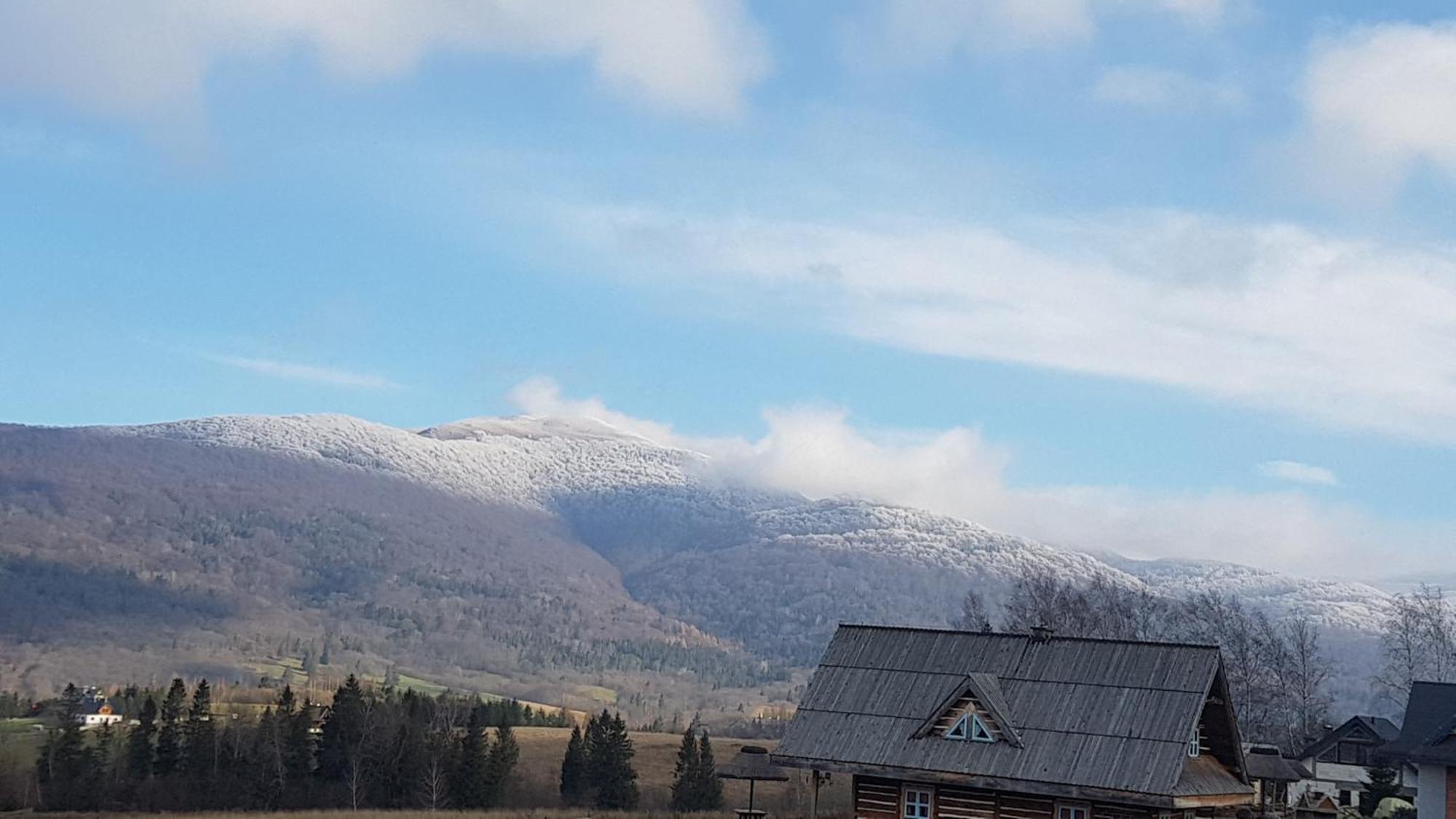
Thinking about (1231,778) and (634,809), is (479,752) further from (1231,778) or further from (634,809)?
(1231,778)

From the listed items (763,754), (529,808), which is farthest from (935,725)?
(529,808)

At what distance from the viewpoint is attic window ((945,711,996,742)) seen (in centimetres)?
4550

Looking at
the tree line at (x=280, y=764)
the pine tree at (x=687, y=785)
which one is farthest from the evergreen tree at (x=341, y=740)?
the pine tree at (x=687, y=785)

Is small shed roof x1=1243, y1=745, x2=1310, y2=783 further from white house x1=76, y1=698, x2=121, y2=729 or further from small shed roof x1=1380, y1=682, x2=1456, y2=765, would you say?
white house x1=76, y1=698, x2=121, y2=729

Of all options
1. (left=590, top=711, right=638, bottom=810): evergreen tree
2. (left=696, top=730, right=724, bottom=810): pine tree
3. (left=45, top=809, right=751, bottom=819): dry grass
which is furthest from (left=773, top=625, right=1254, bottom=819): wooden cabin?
(left=590, top=711, right=638, bottom=810): evergreen tree

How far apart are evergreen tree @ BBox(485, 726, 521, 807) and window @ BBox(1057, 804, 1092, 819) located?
4738 centimetres

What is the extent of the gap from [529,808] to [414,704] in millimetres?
17154

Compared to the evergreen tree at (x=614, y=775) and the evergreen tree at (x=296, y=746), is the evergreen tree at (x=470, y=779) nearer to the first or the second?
the evergreen tree at (x=614, y=775)

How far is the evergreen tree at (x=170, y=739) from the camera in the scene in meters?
87.7

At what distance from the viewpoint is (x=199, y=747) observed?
88250 mm

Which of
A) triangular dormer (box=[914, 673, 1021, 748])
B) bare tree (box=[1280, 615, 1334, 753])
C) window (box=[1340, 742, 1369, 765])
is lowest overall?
triangular dormer (box=[914, 673, 1021, 748])

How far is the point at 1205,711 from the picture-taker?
47000mm

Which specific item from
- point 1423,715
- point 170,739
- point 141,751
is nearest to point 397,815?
point 170,739

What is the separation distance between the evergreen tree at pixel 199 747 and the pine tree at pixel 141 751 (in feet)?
6.81
